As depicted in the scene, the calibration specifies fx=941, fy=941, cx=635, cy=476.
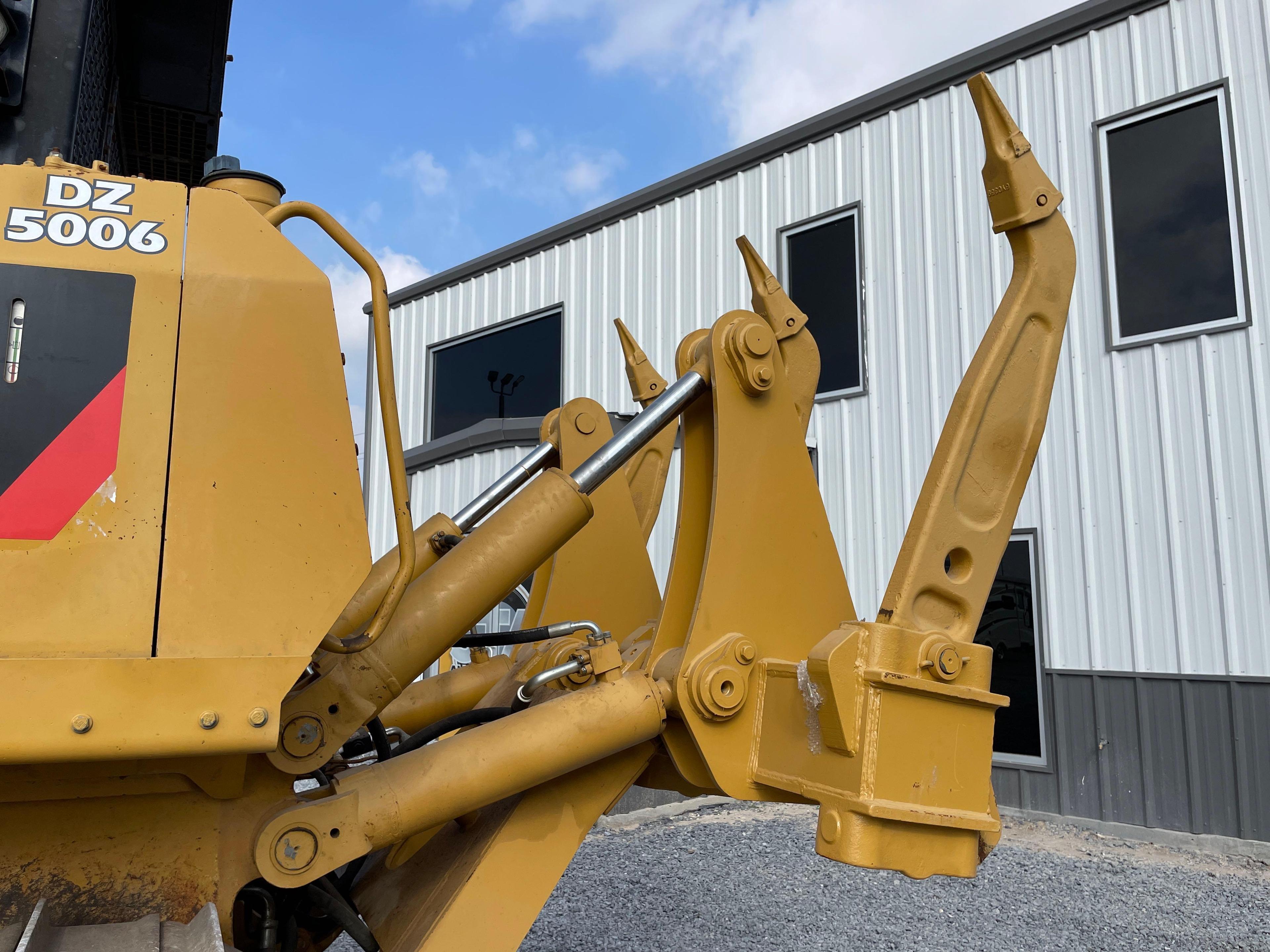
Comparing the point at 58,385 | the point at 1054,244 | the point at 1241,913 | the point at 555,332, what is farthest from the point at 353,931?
the point at 555,332

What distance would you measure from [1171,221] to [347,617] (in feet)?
24.0

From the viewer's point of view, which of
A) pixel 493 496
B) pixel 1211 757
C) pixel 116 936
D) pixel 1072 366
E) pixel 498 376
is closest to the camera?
pixel 116 936

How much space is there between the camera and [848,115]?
9.06 m

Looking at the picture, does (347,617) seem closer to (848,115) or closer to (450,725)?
(450,725)

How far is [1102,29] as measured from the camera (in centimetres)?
770

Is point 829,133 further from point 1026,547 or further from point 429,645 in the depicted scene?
point 429,645

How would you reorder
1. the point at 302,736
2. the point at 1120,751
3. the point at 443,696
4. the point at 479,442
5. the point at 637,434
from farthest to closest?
the point at 479,442
the point at 1120,751
the point at 443,696
the point at 637,434
the point at 302,736

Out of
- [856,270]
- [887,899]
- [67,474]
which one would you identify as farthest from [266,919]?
[856,270]

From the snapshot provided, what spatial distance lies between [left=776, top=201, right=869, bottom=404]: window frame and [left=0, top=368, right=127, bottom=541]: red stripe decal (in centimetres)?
742

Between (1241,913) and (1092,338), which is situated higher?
(1092,338)

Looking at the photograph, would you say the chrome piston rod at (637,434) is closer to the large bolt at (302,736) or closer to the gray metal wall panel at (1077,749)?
the large bolt at (302,736)

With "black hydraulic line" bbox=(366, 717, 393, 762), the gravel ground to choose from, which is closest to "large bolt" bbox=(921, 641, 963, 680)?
"black hydraulic line" bbox=(366, 717, 393, 762)

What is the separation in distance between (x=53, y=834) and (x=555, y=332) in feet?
33.3

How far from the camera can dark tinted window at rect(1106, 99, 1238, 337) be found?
7168 millimetres
